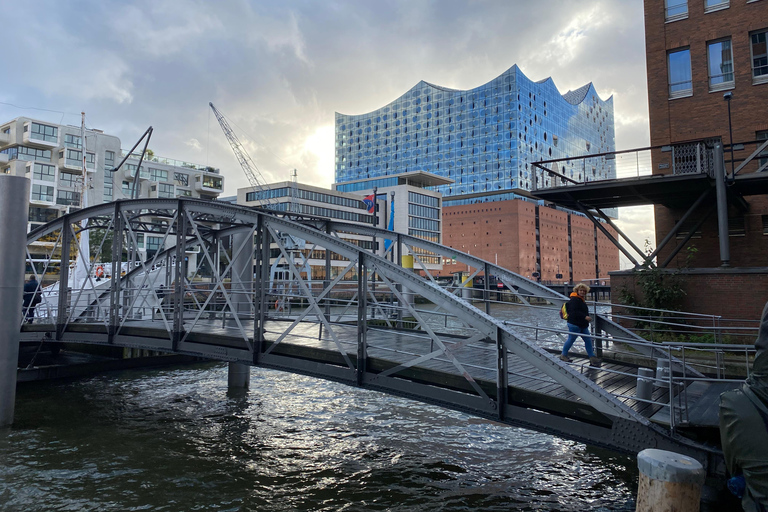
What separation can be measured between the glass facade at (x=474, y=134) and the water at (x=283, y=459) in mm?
115228

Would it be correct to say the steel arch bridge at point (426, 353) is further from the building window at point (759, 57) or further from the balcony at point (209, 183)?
the balcony at point (209, 183)

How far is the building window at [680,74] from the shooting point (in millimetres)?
21078

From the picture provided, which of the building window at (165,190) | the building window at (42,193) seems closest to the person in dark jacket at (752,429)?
the building window at (42,193)

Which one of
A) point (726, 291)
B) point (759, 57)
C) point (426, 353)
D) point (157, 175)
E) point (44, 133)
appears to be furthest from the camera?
point (157, 175)

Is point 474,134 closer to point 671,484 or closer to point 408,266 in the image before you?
point 408,266

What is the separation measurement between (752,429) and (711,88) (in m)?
21.8

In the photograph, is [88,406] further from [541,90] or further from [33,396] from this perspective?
[541,90]

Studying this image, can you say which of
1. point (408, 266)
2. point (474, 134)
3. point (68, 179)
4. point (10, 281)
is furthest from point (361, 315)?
point (474, 134)

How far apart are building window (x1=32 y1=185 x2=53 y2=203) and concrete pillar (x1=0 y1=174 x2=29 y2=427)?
6090 centimetres

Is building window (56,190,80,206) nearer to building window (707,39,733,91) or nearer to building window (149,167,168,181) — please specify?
building window (149,167,168,181)

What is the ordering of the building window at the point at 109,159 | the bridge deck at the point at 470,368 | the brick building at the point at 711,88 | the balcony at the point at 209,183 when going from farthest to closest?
the balcony at the point at 209,183 → the building window at the point at 109,159 → the brick building at the point at 711,88 → the bridge deck at the point at 470,368

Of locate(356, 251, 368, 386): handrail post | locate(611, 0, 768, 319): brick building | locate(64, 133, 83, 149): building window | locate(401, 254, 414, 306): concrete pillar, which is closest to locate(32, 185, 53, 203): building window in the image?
locate(64, 133, 83, 149): building window

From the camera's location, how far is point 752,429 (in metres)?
3.49

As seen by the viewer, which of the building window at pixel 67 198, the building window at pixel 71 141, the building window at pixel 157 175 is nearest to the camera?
the building window at pixel 67 198
